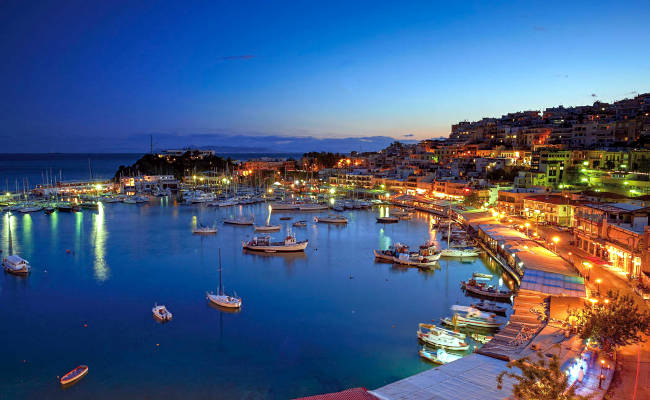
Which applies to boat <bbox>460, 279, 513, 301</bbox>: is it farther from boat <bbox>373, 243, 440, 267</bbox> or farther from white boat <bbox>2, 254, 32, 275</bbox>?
white boat <bbox>2, 254, 32, 275</bbox>

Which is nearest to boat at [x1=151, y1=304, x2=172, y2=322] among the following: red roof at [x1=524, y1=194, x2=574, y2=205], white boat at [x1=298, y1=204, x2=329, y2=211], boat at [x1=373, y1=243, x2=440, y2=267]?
boat at [x1=373, y1=243, x2=440, y2=267]

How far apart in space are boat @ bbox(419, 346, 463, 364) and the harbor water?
0.68 feet

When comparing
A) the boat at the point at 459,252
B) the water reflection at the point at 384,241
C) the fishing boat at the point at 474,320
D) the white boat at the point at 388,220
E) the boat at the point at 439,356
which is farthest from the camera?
the white boat at the point at 388,220

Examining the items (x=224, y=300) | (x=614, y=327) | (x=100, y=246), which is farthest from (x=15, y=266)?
(x=614, y=327)

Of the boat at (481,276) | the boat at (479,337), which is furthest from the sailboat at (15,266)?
the boat at (481,276)

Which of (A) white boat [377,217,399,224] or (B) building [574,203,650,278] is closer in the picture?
(B) building [574,203,650,278]

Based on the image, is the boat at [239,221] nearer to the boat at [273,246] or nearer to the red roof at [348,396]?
the boat at [273,246]

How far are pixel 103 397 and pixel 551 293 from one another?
10.1 meters

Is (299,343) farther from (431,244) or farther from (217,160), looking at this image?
(217,160)

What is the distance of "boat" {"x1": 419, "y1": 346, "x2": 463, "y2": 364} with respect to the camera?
9.17 m

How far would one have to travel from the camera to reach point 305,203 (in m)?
34.4

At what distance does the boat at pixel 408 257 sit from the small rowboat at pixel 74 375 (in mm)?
11655

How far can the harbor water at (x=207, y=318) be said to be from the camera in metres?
8.75

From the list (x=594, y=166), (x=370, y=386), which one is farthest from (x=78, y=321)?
(x=594, y=166)
